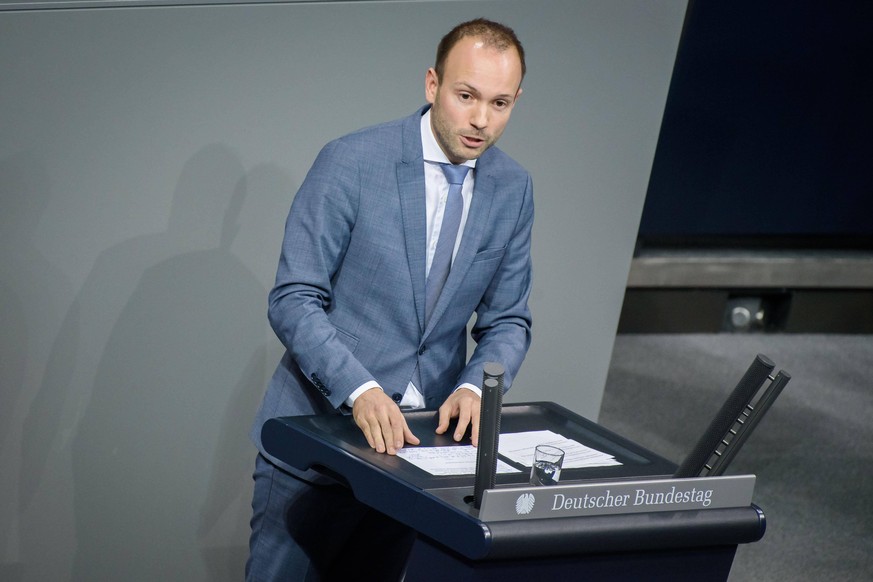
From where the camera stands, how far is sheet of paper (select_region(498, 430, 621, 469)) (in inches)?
76.2

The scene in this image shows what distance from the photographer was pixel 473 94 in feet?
6.81

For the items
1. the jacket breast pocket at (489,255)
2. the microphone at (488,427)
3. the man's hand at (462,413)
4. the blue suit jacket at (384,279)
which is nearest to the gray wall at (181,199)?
the blue suit jacket at (384,279)

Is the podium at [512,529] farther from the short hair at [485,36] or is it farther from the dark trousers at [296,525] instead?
Answer: the short hair at [485,36]

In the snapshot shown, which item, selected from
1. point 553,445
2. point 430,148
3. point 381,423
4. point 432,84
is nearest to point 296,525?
point 381,423

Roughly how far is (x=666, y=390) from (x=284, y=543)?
3714 millimetres

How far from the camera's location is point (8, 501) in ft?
9.61

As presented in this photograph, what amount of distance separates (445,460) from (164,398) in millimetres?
1347

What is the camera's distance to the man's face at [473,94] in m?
2.05

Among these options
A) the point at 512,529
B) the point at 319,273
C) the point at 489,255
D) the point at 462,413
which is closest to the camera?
the point at 512,529

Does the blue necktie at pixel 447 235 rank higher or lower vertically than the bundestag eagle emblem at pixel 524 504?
higher

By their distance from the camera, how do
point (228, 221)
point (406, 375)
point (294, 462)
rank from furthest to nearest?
1. point (228, 221)
2. point (406, 375)
3. point (294, 462)

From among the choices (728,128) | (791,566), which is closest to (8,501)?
(791,566)

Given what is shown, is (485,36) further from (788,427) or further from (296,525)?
(788,427)

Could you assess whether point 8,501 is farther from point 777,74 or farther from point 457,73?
point 777,74
